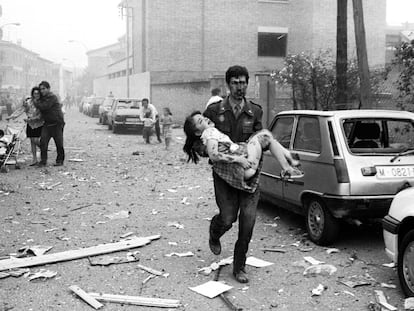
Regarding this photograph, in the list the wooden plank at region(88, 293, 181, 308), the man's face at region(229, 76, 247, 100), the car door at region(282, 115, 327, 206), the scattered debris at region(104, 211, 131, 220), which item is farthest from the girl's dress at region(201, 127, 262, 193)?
the scattered debris at region(104, 211, 131, 220)

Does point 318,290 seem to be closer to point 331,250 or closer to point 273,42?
point 331,250

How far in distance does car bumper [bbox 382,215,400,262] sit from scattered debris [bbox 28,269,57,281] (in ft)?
10.4

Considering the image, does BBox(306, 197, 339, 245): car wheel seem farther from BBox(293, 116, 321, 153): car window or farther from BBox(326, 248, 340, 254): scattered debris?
BBox(293, 116, 321, 153): car window

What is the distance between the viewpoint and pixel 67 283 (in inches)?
194

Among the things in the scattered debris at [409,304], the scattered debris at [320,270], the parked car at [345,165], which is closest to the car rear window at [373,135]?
the parked car at [345,165]

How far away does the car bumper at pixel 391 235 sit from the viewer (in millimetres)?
4645

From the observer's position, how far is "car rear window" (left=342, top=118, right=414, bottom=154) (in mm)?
5996

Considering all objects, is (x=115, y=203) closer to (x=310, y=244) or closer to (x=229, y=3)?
(x=310, y=244)

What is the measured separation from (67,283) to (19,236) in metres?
1.94

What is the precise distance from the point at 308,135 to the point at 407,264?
235cm

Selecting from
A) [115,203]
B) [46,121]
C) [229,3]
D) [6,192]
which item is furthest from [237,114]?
[229,3]

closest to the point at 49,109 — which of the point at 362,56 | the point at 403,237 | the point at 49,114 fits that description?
the point at 49,114

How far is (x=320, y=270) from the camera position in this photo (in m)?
5.23

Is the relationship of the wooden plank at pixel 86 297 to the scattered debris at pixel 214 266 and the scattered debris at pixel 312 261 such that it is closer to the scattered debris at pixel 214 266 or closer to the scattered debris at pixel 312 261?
the scattered debris at pixel 214 266
